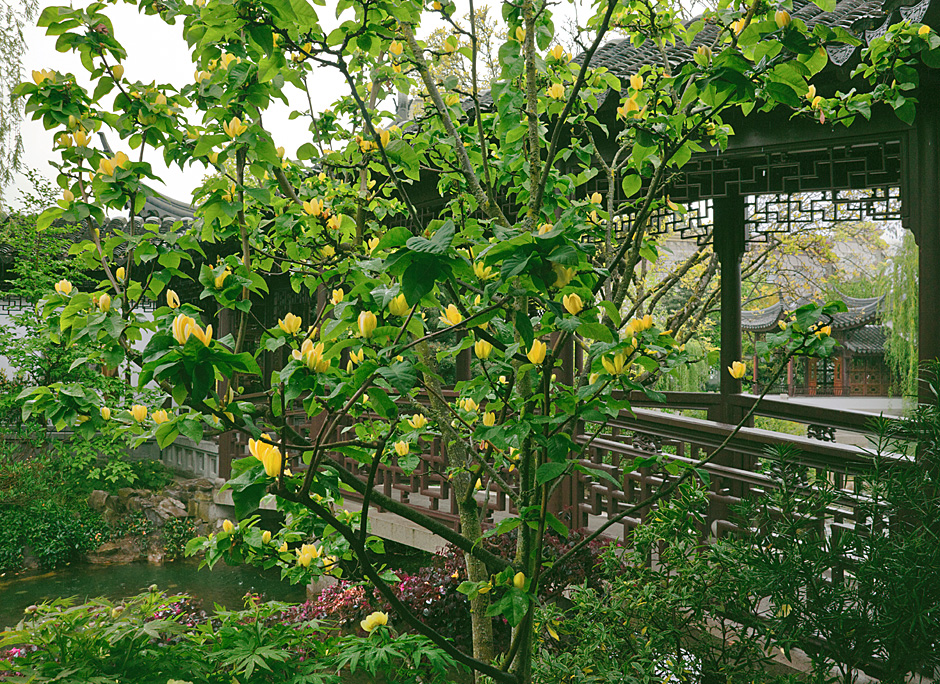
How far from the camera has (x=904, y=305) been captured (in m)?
6.84

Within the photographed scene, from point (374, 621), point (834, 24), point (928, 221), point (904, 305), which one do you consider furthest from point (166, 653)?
point (904, 305)

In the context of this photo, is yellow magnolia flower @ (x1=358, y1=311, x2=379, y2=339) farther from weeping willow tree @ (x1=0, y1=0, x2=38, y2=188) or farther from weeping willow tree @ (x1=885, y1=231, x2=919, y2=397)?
weeping willow tree @ (x1=0, y1=0, x2=38, y2=188)

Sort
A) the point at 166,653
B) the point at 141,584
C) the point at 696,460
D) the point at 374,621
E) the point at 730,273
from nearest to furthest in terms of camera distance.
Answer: the point at 166,653
the point at 374,621
the point at 696,460
the point at 730,273
the point at 141,584

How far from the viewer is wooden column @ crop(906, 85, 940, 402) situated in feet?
9.51

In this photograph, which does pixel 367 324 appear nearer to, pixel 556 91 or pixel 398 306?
pixel 398 306

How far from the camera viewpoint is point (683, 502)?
1.88 meters

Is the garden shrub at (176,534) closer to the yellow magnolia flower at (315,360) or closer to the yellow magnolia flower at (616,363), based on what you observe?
the yellow magnolia flower at (315,360)

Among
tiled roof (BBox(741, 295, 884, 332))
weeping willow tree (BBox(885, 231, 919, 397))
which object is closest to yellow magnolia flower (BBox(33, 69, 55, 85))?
weeping willow tree (BBox(885, 231, 919, 397))

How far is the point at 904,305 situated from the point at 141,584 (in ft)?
28.5

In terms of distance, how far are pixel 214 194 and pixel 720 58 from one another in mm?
1147

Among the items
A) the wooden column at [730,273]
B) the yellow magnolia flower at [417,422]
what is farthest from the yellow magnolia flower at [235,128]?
the wooden column at [730,273]

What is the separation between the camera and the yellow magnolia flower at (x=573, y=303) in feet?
3.74

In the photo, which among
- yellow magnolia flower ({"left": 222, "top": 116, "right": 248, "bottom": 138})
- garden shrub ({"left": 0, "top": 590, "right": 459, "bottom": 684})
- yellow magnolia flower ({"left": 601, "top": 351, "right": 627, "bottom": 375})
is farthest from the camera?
garden shrub ({"left": 0, "top": 590, "right": 459, "bottom": 684})

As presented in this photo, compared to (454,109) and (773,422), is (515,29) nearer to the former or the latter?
(454,109)
